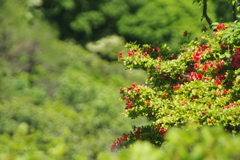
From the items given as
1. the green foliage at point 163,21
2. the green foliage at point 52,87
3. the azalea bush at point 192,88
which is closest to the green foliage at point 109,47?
the green foliage at point 52,87

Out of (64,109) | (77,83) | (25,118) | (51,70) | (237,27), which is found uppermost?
(51,70)

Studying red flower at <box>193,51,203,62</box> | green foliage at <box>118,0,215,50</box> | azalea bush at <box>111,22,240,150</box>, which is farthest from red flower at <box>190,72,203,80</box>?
green foliage at <box>118,0,215,50</box>

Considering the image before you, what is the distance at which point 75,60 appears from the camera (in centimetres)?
1272

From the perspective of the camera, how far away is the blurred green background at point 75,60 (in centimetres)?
827

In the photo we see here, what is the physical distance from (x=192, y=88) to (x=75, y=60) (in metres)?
8.28

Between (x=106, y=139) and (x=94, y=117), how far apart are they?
1.11 meters

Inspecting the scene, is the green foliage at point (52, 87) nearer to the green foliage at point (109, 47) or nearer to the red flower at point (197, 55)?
the green foliage at point (109, 47)

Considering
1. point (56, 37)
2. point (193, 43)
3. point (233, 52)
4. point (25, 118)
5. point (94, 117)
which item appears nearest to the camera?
point (233, 52)

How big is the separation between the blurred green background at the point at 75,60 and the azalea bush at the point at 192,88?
249cm

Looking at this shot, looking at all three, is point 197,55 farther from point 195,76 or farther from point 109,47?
point 109,47

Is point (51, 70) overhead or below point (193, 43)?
overhead

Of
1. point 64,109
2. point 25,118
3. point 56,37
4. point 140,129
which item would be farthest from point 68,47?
point 140,129

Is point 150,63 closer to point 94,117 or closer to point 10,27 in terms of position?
point 94,117

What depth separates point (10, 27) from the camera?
12.5m
